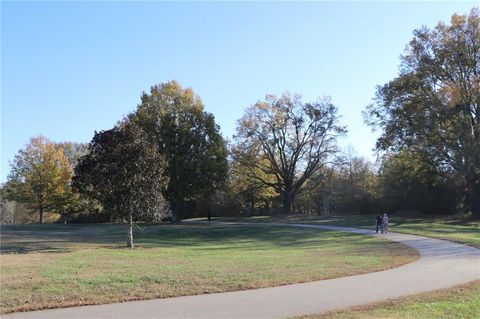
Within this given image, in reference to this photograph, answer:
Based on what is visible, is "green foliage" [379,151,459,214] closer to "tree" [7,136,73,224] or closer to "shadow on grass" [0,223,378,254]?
"shadow on grass" [0,223,378,254]

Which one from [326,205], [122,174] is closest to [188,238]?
[122,174]

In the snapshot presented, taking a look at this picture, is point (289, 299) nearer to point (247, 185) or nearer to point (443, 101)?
point (443, 101)

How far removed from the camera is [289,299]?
9.87 meters

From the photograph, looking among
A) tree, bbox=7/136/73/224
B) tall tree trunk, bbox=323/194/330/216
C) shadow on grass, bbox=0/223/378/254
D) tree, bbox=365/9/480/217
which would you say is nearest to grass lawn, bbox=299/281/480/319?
shadow on grass, bbox=0/223/378/254

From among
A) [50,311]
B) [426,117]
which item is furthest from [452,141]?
[50,311]

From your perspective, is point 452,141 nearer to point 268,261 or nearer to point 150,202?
point 150,202

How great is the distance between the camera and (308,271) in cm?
1330

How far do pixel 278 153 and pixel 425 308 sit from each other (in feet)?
179

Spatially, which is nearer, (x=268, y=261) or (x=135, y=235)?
(x=268, y=261)

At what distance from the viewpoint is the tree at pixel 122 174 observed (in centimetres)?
2430

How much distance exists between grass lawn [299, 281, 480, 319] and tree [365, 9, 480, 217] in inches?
1413

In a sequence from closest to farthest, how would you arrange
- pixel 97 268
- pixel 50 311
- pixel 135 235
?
1. pixel 50 311
2. pixel 97 268
3. pixel 135 235

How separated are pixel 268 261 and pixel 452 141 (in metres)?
34.3

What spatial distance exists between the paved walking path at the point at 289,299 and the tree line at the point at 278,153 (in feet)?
49.6
